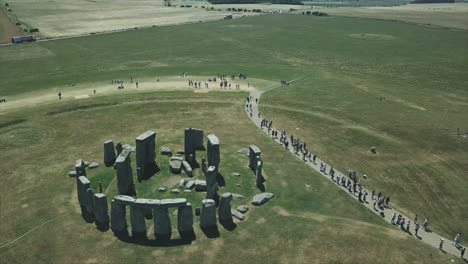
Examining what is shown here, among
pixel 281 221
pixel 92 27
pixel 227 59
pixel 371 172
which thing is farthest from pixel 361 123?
pixel 92 27

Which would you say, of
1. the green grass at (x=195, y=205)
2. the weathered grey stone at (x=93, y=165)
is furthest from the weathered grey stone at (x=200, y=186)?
the weathered grey stone at (x=93, y=165)

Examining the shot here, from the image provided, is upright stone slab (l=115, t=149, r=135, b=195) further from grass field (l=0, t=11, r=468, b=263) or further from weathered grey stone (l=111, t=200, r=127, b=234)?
weathered grey stone (l=111, t=200, r=127, b=234)

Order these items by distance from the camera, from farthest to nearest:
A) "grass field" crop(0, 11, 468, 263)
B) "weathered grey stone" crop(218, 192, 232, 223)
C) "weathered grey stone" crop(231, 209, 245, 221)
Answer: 1. "weathered grey stone" crop(231, 209, 245, 221)
2. "weathered grey stone" crop(218, 192, 232, 223)
3. "grass field" crop(0, 11, 468, 263)

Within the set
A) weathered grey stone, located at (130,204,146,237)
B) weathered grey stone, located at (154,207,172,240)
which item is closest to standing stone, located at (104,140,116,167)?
weathered grey stone, located at (130,204,146,237)

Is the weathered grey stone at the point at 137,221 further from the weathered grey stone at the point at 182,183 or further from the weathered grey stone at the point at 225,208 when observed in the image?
the weathered grey stone at the point at 182,183

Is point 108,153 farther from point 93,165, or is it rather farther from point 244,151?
point 244,151

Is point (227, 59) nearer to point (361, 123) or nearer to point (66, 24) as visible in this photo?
point (361, 123)
